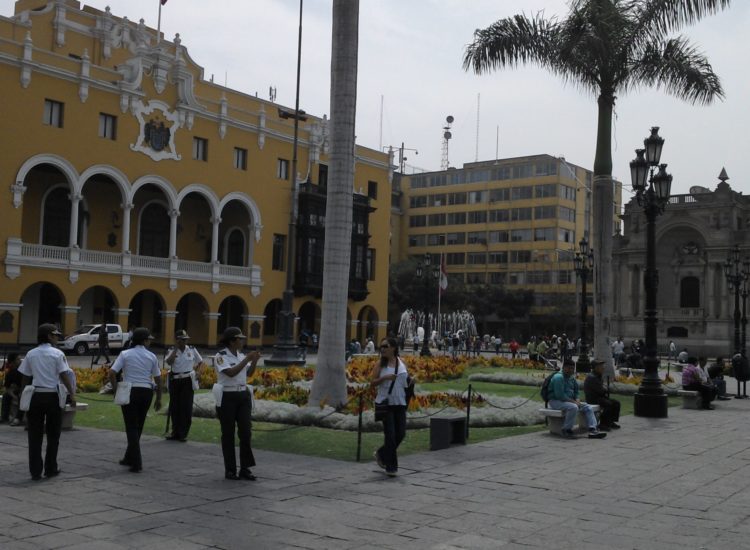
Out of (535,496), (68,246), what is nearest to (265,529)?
(535,496)

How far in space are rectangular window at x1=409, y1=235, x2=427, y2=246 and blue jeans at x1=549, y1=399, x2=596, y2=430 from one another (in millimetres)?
75550

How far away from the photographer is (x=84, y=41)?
1635 inches

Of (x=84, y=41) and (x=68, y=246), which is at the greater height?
(x=84, y=41)

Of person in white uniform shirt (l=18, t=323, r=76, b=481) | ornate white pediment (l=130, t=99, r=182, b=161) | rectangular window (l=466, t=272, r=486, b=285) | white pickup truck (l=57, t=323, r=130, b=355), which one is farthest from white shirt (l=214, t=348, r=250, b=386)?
rectangular window (l=466, t=272, r=486, b=285)

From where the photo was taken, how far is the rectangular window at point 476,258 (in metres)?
84.2

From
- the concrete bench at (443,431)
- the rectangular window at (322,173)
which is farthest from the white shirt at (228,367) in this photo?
the rectangular window at (322,173)

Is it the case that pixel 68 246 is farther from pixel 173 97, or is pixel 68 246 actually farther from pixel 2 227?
pixel 173 97

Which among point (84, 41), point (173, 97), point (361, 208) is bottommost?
point (361, 208)

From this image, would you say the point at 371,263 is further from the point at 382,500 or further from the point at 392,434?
the point at 382,500

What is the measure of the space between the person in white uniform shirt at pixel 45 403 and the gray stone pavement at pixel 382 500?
0.26 meters

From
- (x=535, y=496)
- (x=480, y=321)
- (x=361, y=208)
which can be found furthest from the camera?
(x=480, y=321)

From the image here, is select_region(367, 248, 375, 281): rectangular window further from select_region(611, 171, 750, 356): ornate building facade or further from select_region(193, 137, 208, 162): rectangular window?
select_region(611, 171, 750, 356): ornate building facade

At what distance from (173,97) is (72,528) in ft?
126

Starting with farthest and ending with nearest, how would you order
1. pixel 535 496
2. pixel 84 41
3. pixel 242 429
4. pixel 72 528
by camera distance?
pixel 84 41 → pixel 242 429 → pixel 535 496 → pixel 72 528
